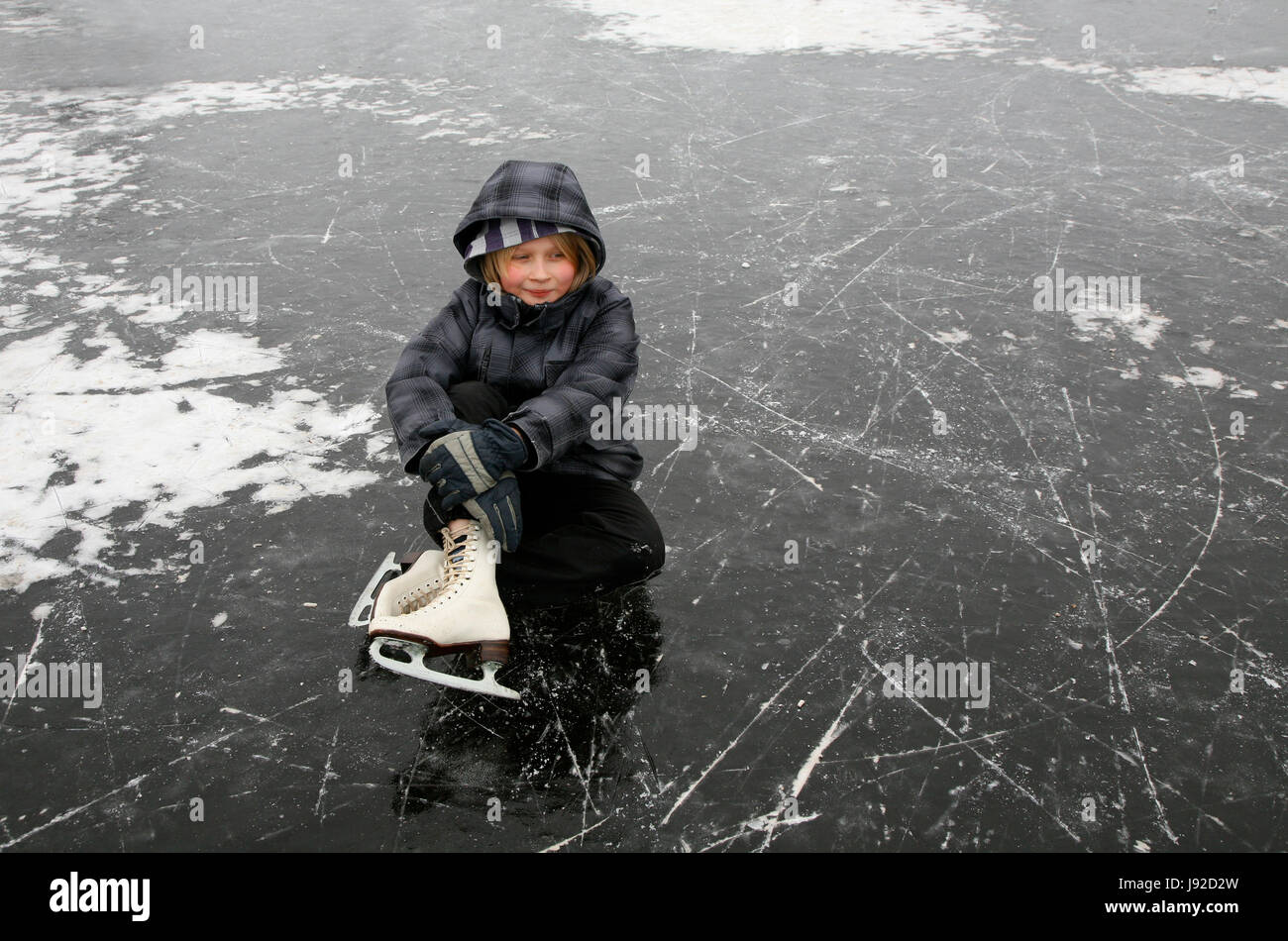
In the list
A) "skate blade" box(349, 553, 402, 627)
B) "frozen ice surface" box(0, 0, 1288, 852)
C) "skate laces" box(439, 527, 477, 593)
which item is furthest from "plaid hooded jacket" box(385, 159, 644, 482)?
"frozen ice surface" box(0, 0, 1288, 852)

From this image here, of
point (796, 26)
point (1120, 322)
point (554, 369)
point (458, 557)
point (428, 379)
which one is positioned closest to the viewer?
point (458, 557)

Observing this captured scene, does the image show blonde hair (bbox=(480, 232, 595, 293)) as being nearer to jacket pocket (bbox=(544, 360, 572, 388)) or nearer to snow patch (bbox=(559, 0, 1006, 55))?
jacket pocket (bbox=(544, 360, 572, 388))

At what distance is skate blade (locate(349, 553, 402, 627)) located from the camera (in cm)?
238

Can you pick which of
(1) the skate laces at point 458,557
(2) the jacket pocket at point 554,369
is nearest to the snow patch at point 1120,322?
(2) the jacket pocket at point 554,369

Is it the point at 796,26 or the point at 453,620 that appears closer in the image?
the point at 453,620

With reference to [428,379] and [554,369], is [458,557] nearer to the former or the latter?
[428,379]

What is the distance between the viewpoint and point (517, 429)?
7.39 ft

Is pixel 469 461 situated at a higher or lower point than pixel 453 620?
higher

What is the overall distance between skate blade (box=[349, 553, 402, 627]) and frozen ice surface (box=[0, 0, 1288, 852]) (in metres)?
0.04

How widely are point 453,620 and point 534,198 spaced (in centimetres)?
98

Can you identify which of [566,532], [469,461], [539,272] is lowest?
[566,532]

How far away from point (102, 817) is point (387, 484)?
1261mm

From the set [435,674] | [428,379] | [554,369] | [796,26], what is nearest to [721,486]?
[554,369]

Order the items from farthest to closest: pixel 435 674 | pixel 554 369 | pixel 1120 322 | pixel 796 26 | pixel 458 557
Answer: pixel 796 26 → pixel 1120 322 → pixel 554 369 → pixel 458 557 → pixel 435 674
